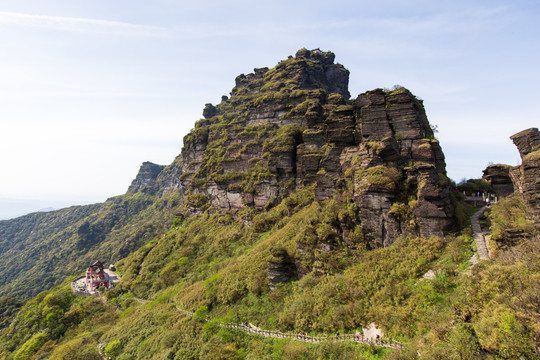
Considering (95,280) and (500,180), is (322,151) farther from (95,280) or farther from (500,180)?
(95,280)

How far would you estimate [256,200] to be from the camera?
158 feet

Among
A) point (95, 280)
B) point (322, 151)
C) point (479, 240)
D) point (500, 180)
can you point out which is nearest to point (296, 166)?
point (322, 151)

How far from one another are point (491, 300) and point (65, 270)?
5042 inches

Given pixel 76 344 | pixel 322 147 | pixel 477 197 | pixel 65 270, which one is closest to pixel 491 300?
pixel 477 197

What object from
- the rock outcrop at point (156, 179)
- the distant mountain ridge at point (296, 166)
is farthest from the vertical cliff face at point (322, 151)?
the rock outcrop at point (156, 179)

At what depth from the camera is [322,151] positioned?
40.1 metres

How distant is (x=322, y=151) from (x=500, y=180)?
20.9m

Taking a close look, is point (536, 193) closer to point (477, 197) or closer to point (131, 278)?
point (477, 197)

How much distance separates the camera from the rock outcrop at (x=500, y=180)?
28766mm

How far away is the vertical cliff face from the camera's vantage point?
2248cm

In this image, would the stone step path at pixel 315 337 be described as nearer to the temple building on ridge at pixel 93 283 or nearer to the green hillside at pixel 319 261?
the green hillside at pixel 319 261

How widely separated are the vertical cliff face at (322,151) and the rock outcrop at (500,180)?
7.91 meters

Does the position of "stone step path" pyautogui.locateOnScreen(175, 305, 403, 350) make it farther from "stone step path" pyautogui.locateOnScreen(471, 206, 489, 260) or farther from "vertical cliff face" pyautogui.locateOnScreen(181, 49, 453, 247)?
"stone step path" pyautogui.locateOnScreen(471, 206, 489, 260)

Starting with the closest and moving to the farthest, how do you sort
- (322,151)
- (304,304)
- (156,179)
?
(304,304) < (322,151) < (156,179)
